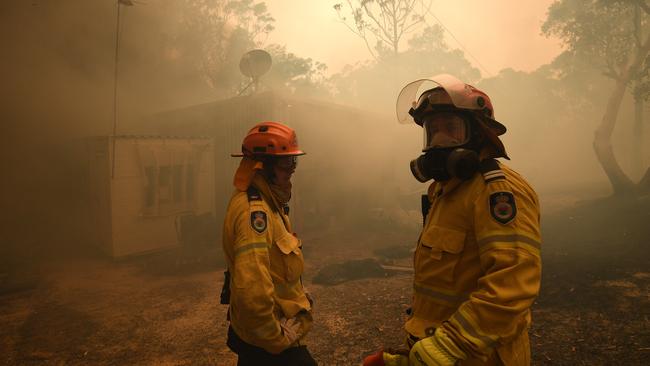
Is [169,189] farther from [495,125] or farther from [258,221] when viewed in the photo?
[495,125]

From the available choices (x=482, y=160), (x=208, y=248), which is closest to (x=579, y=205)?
(x=208, y=248)

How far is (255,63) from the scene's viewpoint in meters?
11.8

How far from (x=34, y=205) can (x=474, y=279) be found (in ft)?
52.0

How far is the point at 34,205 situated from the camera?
12891 mm

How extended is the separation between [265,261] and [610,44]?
65.0 feet

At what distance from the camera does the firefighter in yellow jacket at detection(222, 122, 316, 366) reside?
1.86 metres

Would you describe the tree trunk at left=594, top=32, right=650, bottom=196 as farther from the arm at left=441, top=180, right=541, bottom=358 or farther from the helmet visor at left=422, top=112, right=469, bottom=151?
the arm at left=441, top=180, right=541, bottom=358

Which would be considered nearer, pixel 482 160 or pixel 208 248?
pixel 482 160

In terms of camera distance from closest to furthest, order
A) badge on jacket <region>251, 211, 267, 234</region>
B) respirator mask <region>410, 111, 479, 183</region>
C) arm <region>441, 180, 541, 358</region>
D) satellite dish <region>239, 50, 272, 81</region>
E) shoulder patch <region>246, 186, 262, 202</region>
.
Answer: arm <region>441, 180, 541, 358</region> → respirator mask <region>410, 111, 479, 183</region> → badge on jacket <region>251, 211, 267, 234</region> → shoulder patch <region>246, 186, 262, 202</region> → satellite dish <region>239, 50, 272, 81</region>

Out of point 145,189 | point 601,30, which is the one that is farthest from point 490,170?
point 601,30

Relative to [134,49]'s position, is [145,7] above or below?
above

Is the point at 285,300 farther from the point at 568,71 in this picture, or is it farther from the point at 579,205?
the point at 568,71

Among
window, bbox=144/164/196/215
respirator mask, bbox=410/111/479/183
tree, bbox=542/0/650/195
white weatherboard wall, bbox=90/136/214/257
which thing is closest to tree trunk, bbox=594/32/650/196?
tree, bbox=542/0/650/195

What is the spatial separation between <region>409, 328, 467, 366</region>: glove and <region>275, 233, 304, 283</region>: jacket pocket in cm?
97
